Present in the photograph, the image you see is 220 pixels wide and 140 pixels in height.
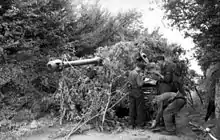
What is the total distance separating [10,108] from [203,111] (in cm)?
611

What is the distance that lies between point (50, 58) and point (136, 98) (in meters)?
3.35

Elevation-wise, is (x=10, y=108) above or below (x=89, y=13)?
below

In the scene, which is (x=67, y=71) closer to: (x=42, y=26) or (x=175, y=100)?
(x=42, y=26)

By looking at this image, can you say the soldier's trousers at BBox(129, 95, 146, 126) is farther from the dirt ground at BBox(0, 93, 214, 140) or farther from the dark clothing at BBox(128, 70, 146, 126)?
the dirt ground at BBox(0, 93, 214, 140)

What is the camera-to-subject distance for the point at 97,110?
594 centimetres

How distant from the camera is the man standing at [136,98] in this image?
18.8 feet

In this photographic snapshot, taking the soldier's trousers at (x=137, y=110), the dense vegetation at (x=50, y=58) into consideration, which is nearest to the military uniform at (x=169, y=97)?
the soldier's trousers at (x=137, y=110)

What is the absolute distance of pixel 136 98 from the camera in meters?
5.88

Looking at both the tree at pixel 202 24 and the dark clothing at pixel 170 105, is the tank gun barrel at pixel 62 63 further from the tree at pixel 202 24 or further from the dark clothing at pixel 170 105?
the tree at pixel 202 24

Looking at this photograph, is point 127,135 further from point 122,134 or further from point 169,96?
point 169,96

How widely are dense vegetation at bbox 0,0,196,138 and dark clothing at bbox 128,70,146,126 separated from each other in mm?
448

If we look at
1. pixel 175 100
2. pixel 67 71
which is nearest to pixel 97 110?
pixel 67 71

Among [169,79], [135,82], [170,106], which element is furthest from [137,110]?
[169,79]

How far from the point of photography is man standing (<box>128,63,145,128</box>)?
226 inches
